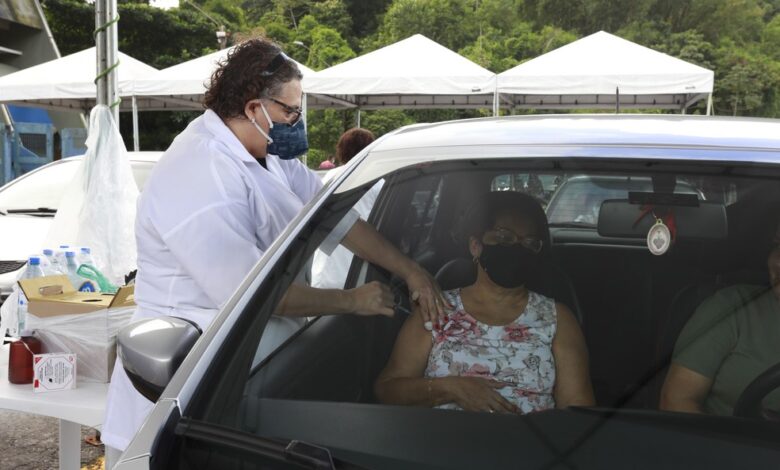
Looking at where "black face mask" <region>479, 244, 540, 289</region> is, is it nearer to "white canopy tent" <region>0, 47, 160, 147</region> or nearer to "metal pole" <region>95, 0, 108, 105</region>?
"metal pole" <region>95, 0, 108, 105</region>

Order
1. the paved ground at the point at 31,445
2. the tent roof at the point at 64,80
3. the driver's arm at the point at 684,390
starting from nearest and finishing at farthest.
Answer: the driver's arm at the point at 684,390 → the paved ground at the point at 31,445 → the tent roof at the point at 64,80

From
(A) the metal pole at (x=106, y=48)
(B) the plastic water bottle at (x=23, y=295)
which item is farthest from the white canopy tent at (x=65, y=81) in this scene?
(B) the plastic water bottle at (x=23, y=295)

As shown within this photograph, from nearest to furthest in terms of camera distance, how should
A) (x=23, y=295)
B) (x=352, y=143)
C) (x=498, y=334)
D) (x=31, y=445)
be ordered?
(x=498, y=334), (x=23, y=295), (x=31, y=445), (x=352, y=143)

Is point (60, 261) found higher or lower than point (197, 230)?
lower

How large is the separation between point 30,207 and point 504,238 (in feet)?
18.6

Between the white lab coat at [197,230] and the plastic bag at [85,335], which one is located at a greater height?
the white lab coat at [197,230]

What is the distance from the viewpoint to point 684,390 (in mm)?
1709

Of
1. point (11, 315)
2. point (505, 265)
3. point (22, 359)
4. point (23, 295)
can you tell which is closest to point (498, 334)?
point (505, 265)

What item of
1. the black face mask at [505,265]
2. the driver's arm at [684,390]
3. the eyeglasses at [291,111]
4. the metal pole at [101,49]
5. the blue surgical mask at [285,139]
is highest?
the metal pole at [101,49]

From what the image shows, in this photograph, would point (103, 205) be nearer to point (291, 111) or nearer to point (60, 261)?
point (60, 261)

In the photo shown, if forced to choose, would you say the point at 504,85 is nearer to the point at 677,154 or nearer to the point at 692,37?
the point at 677,154

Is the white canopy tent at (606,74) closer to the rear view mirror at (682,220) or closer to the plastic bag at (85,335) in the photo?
the plastic bag at (85,335)

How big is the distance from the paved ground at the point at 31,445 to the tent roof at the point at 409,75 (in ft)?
23.2

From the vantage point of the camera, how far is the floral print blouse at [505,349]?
184 centimetres
